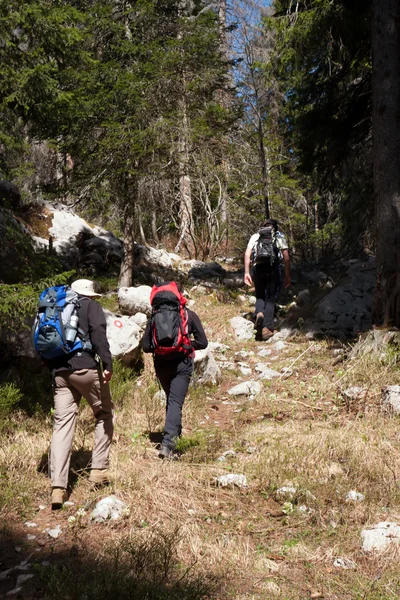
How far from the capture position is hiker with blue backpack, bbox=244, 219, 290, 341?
9203 mm

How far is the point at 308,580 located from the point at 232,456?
6.28 ft

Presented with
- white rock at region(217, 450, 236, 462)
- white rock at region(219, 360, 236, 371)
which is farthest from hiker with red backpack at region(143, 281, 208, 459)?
white rock at region(219, 360, 236, 371)

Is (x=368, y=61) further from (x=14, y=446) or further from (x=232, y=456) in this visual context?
(x=14, y=446)

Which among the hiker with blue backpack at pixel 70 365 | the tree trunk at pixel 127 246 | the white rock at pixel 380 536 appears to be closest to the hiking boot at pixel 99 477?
the hiker with blue backpack at pixel 70 365

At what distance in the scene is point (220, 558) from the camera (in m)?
3.33

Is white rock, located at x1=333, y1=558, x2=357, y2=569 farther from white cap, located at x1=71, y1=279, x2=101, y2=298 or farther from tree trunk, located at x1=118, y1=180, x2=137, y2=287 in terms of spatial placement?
tree trunk, located at x1=118, y1=180, x2=137, y2=287

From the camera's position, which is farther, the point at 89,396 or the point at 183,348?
the point at 183,348

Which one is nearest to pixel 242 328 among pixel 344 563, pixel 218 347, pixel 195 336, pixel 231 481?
pixel 218 347

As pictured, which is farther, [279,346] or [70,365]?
[279,346]

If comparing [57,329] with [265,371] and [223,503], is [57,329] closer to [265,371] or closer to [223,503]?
[223,503]

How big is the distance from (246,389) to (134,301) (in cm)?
362

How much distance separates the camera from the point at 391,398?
5.68 meters

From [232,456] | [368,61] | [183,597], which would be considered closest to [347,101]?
[368,61]

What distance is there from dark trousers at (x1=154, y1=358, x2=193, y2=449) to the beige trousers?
2.04 ft
